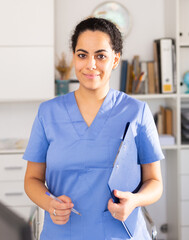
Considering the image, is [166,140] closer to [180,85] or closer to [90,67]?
[180,85]

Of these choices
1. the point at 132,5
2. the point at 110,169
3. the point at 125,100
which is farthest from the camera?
the point at 132,5

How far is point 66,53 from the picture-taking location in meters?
2.93

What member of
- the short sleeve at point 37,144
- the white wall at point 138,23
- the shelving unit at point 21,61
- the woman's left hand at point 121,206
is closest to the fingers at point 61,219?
the woman's left hand at point 121,206

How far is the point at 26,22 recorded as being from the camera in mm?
2609

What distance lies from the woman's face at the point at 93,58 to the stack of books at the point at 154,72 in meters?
1.63

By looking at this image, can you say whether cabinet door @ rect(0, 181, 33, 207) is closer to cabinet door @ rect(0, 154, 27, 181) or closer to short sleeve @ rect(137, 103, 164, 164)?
cabinet door @ rect(0, 154, 27, 181)

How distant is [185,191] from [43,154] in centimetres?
180

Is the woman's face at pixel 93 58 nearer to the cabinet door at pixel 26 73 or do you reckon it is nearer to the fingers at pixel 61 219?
the fingers at pixel 61 219

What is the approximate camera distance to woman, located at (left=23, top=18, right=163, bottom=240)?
3.82 ft

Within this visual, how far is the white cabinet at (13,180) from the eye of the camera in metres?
2.69

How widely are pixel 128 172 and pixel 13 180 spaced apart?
67.5 inches

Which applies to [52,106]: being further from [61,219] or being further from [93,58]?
[61,219]

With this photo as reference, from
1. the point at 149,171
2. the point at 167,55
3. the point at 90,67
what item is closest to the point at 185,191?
the point at 167,55

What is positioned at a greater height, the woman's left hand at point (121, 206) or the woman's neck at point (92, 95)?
the woman's neck at point (92, 95)
